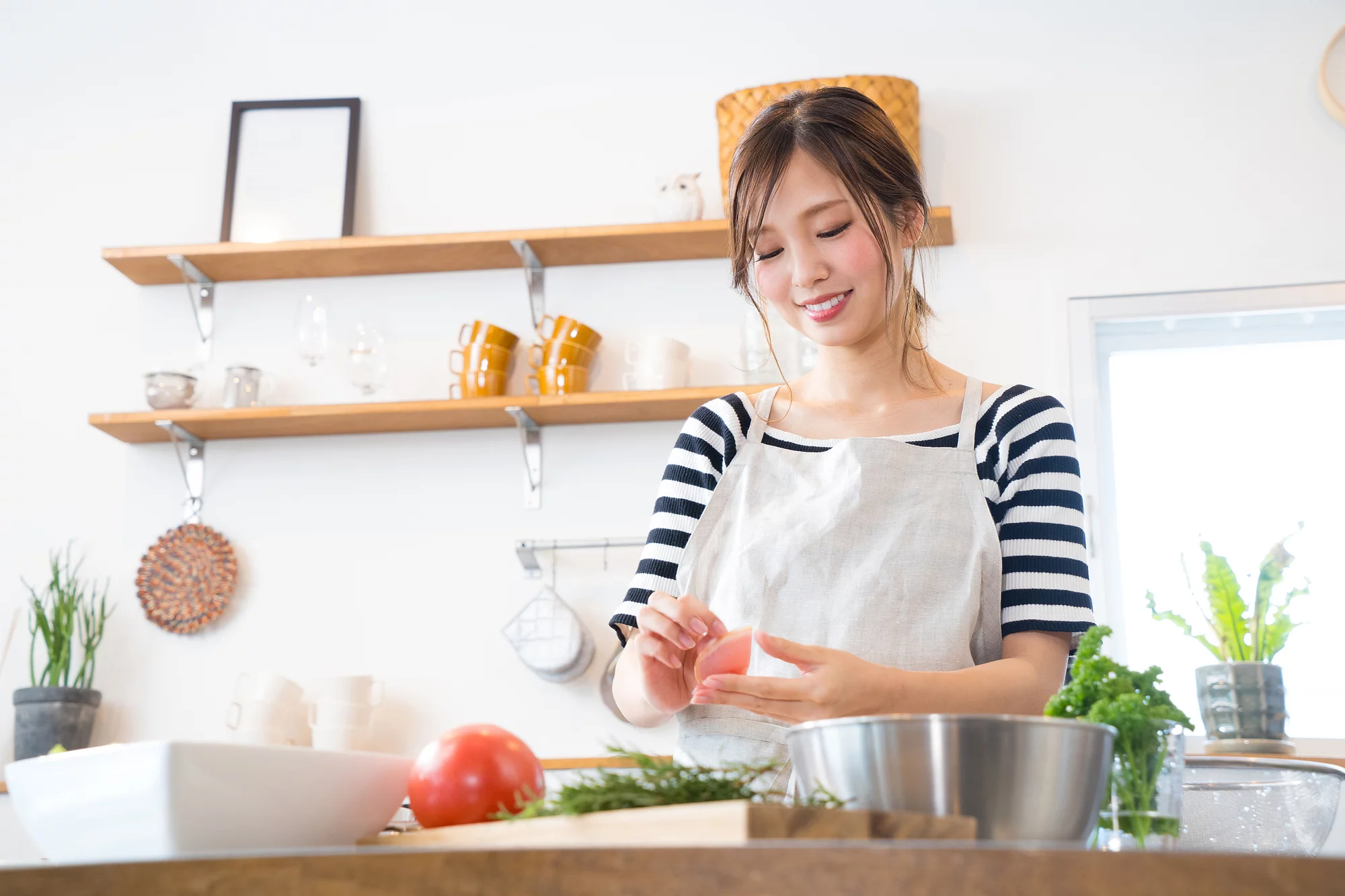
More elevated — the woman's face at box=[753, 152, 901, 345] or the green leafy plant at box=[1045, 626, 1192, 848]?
the woman's face at box=[753, 152, 901, 345]

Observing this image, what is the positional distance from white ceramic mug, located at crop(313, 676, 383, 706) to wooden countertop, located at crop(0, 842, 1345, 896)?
2.25m

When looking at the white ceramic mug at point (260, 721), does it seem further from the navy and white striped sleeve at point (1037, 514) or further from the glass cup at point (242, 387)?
the navy and white striped sleeve at point (1037, 514)

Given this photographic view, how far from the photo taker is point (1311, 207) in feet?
9.20

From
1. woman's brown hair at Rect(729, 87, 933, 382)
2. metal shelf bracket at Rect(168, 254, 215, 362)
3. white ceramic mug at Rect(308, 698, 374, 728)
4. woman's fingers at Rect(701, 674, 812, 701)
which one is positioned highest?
metal shelf bracket at Rect(168, 254, 215, 362)

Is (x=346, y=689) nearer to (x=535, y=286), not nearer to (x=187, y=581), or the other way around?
(x=187, y=581)

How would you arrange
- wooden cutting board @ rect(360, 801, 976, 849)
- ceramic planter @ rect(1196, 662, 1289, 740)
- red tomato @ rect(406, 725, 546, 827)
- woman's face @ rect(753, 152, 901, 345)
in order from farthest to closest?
ceramic planter @ rect(1196, 662, 1289, 740)
woman's face @ rect(753, 152, 901, 345)
red tomato @ rect(406, 725, 546, 827)
wooden cutting board @ rect(360, 801, 976, 849)

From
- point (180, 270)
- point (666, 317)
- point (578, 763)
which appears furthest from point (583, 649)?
point (180, 270)

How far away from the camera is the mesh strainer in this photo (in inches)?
35.2

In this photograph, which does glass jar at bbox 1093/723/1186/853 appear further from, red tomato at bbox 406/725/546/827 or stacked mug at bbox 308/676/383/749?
stacked mug at bbox 308/676/383/749

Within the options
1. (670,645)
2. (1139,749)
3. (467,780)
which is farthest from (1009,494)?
(467,780)

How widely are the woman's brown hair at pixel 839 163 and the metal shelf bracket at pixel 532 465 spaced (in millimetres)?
1553

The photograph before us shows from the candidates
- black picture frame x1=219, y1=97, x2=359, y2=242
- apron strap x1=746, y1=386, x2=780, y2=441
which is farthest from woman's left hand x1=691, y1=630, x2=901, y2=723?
black picture frame x1=219, y1=97, x2=359, y2=242

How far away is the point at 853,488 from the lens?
1.33 meters

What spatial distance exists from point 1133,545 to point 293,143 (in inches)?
87.3
